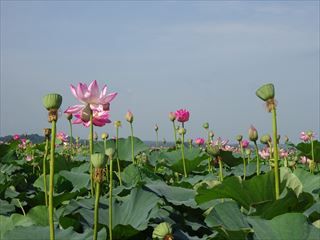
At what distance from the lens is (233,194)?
1507mm

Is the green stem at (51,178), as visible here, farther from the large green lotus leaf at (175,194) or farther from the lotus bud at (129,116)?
the lotus bud at (129,116)

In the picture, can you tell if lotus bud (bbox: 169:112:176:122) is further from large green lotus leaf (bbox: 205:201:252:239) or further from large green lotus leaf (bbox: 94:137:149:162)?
large green lotus leaf (bbox: 205:201:252:239)

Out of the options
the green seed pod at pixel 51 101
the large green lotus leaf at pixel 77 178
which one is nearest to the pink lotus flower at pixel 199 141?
the large green lotus leaf at pixel 77 178

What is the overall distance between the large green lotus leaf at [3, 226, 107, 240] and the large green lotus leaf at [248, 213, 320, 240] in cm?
41

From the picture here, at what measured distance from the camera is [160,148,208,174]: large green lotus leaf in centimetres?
301

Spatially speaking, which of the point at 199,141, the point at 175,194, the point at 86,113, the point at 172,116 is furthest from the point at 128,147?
the point at 86,113

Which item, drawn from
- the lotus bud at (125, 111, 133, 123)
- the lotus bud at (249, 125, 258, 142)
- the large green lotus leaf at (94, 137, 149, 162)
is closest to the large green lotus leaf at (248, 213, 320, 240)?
the lotus bud at (249, 125, 258, 142)

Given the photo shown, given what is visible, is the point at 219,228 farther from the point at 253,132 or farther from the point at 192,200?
the point at 253,132

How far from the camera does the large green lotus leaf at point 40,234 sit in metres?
1.32

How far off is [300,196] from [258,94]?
32 cm

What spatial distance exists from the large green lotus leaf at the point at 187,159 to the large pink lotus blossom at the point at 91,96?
1465mm

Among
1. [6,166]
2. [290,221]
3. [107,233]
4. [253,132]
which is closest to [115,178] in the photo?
[6,166]

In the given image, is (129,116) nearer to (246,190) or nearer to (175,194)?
(175,194)

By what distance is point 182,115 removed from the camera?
10.8 feet
